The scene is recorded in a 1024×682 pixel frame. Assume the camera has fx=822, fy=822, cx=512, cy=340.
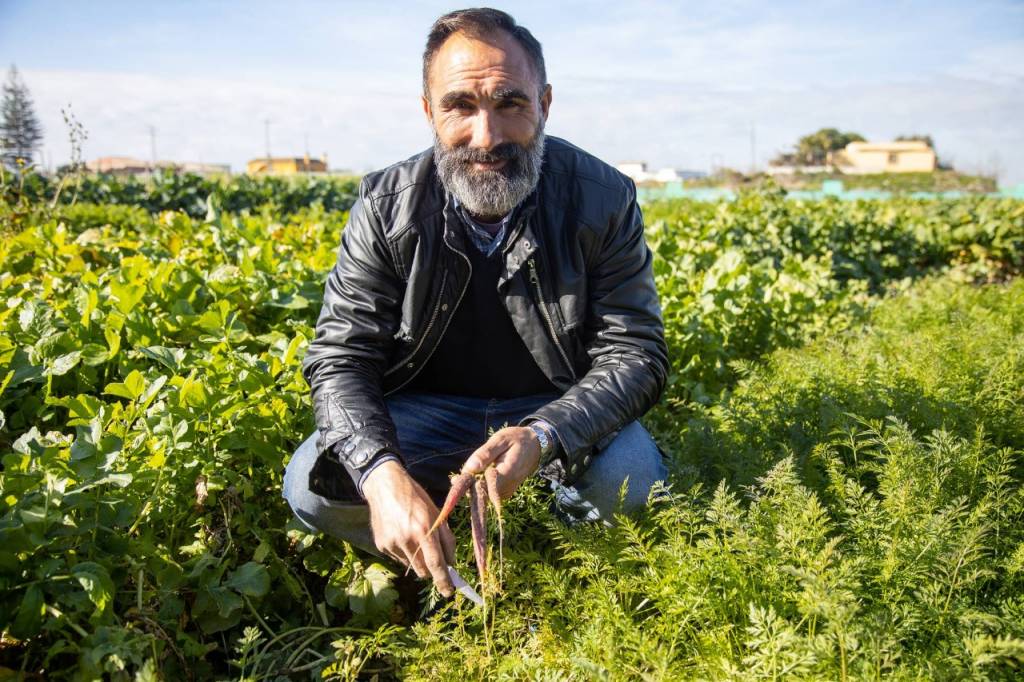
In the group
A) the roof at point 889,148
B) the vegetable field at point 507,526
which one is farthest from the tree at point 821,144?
the vegetable field at point 507,526

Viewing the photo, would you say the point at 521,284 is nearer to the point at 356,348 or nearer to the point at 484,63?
the point at 356,348

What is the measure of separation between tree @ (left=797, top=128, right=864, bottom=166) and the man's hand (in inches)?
3517

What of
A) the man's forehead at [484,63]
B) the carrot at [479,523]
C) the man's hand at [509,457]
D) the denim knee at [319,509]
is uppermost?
the man's forehead at [484,63]

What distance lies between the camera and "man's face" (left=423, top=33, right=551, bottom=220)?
250cm

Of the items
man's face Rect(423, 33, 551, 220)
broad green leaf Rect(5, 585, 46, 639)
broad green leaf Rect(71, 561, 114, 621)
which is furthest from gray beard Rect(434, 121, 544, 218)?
broad green leaf Rect(5, 585, 46, 639)

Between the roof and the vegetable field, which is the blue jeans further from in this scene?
the roof

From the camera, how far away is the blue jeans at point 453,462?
236 cm

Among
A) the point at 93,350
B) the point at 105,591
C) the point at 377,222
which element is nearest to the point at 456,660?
the point at 105,591

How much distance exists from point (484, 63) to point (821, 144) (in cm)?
9749

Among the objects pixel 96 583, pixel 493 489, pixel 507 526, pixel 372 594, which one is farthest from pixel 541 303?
pixel 96 583

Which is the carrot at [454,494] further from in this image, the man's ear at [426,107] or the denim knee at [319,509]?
the man's ear at [426,107]

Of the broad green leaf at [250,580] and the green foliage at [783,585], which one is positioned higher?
the green foliage at [783,585]

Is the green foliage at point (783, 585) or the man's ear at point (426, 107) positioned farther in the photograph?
the man's ear at point (426, 107)

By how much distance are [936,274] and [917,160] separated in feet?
232
